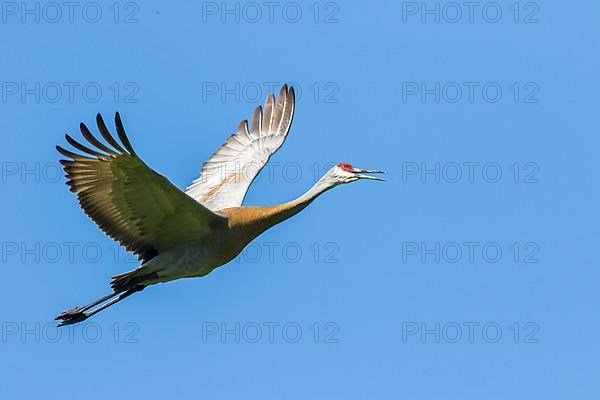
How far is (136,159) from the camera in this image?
38.7 ft

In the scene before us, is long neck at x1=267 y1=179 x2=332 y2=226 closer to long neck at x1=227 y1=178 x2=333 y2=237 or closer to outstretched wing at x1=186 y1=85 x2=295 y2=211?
long neck at x1=227 y1=178 x2=333 y2=237

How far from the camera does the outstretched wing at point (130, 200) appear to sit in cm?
1201

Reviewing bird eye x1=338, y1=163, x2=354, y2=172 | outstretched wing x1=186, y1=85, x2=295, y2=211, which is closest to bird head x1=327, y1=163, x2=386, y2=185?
bird eye x1=338, y1=163, x2=354, y2=172

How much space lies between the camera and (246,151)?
1585cm

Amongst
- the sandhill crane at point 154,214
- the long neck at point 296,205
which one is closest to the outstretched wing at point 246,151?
the sandhill crane at point 154,214

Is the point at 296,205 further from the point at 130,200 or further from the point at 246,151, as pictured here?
the point at 246,151

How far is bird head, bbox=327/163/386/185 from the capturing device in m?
13.6

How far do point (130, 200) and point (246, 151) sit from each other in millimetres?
3474

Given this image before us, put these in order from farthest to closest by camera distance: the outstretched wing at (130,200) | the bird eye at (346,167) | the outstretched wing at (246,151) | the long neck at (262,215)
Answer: the outstretched wing at (246,151) → the bird eye at (346,167) → the long neck at (262,215) → the outstretched wing at (130,200)

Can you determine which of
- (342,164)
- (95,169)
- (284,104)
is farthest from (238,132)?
(95,169)

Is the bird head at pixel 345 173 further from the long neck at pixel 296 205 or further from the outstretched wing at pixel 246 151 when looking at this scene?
the outstretched wing at pixel 246 151

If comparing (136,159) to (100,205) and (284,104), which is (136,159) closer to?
(100,205)

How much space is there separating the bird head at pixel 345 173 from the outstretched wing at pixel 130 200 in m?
1.44

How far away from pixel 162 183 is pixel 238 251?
155cm
